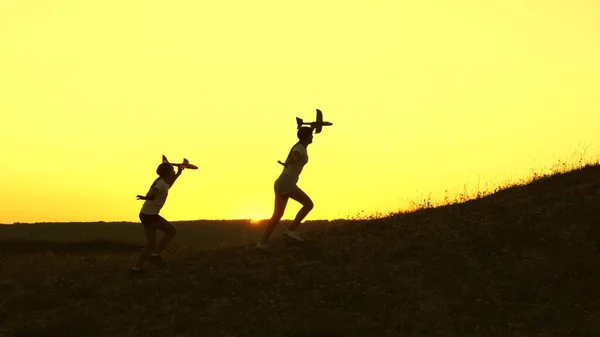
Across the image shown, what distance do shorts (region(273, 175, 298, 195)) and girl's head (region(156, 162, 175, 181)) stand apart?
2.27 m

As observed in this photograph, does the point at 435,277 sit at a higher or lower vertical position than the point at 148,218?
lower


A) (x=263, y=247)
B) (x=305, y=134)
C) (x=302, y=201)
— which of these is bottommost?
(x=263, y=247)

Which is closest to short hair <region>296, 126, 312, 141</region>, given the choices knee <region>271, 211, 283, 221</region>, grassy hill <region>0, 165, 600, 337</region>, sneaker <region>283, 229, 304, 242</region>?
knee <region>271, 211, 283, 221</region>

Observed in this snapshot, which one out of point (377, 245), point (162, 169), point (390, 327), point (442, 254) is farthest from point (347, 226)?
point (390, 327)

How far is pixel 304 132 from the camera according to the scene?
15391mm

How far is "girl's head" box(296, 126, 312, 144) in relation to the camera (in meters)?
15.4

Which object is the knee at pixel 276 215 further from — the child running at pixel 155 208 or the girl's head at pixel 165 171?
the girl's head at pixel 165 171

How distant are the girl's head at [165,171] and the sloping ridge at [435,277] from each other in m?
2.00

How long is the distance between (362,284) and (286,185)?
10.1 ft

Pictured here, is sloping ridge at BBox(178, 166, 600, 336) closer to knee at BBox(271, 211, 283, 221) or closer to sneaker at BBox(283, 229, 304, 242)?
sneaker at BBox(283, 229, 304, 242)

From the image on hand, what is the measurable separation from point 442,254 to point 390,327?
3.54 meters

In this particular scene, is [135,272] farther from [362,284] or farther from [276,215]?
[362,284]

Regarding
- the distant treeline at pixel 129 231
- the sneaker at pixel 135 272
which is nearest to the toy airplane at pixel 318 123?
the sneaker at pixel 135 272

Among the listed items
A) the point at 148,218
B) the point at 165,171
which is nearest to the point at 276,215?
the point at 165,171
